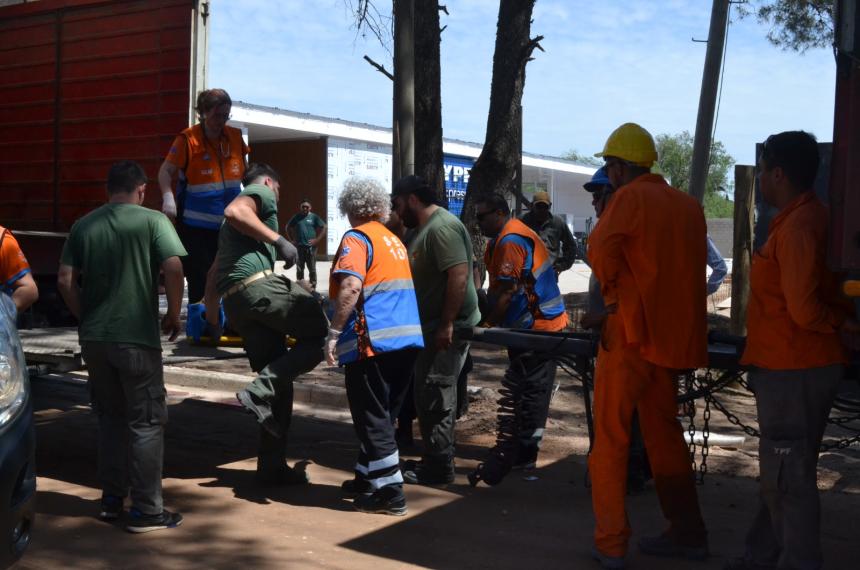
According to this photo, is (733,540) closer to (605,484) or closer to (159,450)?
(605,484)

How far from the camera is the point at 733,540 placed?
18.2ft

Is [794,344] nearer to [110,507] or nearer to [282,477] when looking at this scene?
[282,477]

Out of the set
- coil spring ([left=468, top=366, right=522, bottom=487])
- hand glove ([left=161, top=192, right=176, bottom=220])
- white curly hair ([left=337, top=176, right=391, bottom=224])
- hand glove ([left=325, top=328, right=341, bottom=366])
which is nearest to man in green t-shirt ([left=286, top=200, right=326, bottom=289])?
hand glove ([left=161, top=192, right=176, bottom=220])

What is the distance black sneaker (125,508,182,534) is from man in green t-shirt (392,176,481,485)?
1.64 metres

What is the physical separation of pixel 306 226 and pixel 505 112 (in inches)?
393

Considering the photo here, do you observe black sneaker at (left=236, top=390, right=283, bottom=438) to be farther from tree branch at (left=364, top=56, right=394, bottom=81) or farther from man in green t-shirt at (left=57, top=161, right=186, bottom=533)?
tree branch at (left=364, top=56, right=394, bottom=81)

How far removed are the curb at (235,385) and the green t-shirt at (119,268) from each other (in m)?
3.59

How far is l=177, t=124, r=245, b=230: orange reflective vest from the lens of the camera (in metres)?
7.32

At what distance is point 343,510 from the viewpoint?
6.04 metres

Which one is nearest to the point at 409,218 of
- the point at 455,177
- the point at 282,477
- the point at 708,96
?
the point at 282,477

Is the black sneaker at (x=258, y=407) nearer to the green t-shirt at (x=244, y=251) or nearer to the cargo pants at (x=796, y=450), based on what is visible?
the green t-shirt at (x=244, y=251)

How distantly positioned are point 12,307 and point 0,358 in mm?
528

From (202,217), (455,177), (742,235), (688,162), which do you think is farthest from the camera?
(688,162)

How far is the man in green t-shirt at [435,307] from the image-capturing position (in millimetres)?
6496
